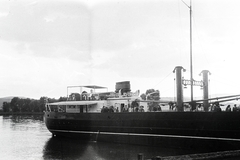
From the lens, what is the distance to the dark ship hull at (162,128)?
19.6 metres

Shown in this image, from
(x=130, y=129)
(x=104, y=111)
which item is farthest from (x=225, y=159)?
(x=104, y=111)

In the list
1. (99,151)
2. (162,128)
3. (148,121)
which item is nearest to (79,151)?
(99,151)

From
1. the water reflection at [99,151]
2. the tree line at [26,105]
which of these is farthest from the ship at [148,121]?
the tree line at [26,105]

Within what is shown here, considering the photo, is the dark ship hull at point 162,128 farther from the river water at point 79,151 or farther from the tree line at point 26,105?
the tree line at point 26,105

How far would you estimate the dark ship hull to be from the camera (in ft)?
64.2

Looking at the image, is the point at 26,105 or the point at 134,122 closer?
the point at 134,122

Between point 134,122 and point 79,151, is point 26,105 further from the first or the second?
point 134,122

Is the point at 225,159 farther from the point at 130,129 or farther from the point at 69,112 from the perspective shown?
the point at 69,112

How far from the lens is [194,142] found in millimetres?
20656

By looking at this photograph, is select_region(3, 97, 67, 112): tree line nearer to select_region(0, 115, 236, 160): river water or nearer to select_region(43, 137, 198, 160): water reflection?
select_region(0, 115, 236, 160): river water

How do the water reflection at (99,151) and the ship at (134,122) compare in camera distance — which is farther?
the ship at (134,122)

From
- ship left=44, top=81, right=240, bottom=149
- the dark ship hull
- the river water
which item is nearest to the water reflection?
the river water

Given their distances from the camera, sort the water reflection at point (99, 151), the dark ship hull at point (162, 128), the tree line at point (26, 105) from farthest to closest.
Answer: the tree line at point (26, 105) < the water reflection at point (99, 151) < the dark ship hull at point (162, 128)

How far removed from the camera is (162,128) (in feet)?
72.5
